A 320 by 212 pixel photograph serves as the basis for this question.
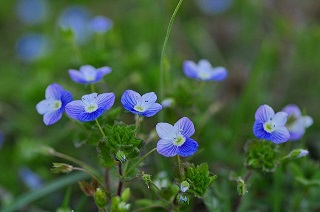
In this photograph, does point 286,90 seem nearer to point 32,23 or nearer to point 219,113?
point 219,113

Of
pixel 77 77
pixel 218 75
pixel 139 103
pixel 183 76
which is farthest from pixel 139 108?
pixel 183 76

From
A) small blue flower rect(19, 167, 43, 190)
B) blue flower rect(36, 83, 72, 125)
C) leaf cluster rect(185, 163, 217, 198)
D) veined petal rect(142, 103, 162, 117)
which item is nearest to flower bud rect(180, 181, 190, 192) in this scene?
leaf cluster rect(185, 163, 217, 198)

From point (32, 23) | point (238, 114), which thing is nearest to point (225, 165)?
point (238, 114)

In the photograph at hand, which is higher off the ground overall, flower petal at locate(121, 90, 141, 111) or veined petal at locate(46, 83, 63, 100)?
flower petal at locate(121, 90, 141, 111)

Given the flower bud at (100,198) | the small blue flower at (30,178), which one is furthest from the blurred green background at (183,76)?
the flower bud at (100,198)

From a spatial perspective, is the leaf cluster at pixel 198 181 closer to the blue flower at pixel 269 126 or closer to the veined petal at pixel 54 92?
the blue flower at pixel 269 126

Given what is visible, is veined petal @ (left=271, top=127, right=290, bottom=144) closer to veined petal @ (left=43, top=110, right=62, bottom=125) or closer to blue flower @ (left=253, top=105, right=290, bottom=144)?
blue flower @ (left=253, top=105, right=290, bottom=144)
